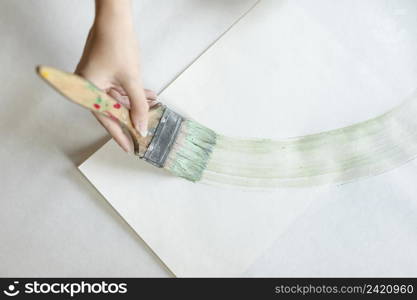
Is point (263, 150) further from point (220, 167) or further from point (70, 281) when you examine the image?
point (70, 281)

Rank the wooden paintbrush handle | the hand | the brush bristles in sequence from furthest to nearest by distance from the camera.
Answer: the brush bristles → the hand → the wooden paintbrush handle

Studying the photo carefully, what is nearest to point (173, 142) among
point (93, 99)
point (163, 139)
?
point (163, 139)

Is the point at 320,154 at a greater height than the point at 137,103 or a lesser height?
lesser

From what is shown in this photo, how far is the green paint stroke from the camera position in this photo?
0.91 metres

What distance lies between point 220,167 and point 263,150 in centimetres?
10

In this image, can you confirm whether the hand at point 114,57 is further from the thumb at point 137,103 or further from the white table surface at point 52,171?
the white table surface at point 52,171

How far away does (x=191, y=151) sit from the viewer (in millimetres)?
856

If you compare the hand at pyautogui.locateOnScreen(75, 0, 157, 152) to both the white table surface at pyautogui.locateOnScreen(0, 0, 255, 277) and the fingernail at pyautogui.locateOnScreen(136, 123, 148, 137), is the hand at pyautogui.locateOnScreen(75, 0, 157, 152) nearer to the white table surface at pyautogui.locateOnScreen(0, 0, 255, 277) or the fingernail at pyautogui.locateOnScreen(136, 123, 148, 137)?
the fingernail at pyautogui.locateOnScreen(136, 123, 148, 137)

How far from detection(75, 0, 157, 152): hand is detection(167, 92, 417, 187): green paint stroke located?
0.70ft

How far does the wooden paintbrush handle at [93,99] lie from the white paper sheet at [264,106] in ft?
0.34

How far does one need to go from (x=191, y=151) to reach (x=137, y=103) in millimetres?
167

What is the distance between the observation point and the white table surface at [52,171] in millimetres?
910

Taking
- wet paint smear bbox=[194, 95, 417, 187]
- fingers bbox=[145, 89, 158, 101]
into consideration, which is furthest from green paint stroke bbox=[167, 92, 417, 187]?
fingers bbox=[145, 89, 158, 101]

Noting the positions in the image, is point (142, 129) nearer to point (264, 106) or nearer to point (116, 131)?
point (116, 131)
